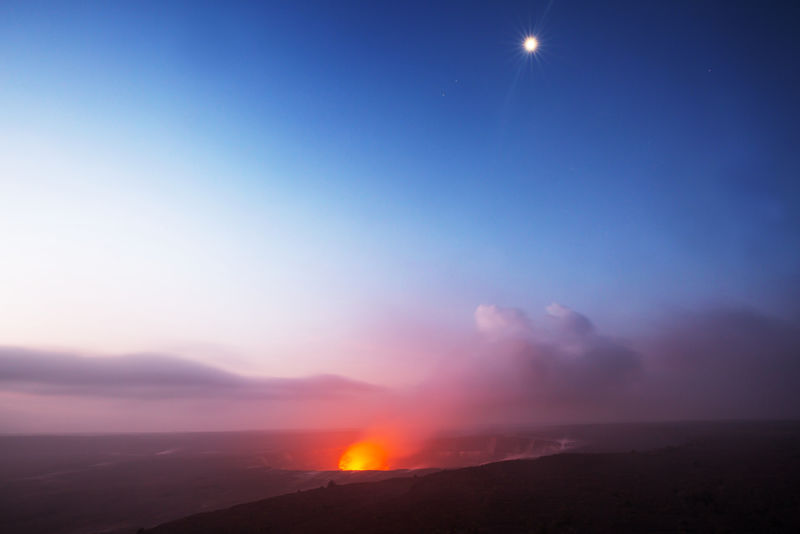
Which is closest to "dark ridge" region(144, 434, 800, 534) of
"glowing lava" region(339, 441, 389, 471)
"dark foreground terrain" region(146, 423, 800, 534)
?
"dark foreground terrain" region(146, 423, 800, 534)

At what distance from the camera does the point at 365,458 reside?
346 feet

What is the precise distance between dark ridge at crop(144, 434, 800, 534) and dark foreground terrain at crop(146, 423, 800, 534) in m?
0.09

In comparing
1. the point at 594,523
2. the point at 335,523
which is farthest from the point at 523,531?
the point at 335,523

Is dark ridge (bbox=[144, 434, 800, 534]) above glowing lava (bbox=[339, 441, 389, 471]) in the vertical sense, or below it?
above

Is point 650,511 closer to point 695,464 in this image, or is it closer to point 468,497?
point 468,497

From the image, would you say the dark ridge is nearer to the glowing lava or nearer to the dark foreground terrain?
the dark foreground terrain

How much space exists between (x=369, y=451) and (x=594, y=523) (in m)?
99.8

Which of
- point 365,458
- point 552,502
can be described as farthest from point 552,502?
point 365,458

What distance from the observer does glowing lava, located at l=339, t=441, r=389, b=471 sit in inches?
3602

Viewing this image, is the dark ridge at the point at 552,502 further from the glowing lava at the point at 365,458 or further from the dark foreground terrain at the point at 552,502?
the glowing lava at the point at 365,458

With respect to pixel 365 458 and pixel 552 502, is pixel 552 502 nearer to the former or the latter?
→ pixel 552 502

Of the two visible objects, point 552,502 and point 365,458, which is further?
point 365,458

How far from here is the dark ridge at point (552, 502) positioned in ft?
92.8

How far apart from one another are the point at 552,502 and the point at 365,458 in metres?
81.8
